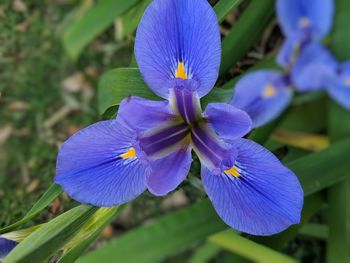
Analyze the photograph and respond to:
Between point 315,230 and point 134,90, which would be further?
point 315,230

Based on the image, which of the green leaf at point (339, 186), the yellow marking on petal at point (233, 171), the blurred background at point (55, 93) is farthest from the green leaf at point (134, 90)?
the blurred background at point (55, 93)

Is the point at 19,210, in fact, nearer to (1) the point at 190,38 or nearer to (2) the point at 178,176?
(2) the point at 178,176

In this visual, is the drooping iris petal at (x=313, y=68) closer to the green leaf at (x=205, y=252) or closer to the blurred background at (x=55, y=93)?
the blurred background at (x=55, y=93)

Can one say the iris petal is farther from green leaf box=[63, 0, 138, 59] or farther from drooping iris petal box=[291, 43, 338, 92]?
drooping iris petal box=[291, 43, 338, 92]

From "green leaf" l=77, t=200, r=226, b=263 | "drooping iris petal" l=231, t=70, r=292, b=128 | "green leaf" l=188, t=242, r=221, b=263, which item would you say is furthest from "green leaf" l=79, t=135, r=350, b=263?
"green leaf" l=188, t=242, r=221, b=263

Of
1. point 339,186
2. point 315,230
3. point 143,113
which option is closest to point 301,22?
point 339,186

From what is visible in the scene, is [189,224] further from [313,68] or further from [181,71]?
[313,68]
